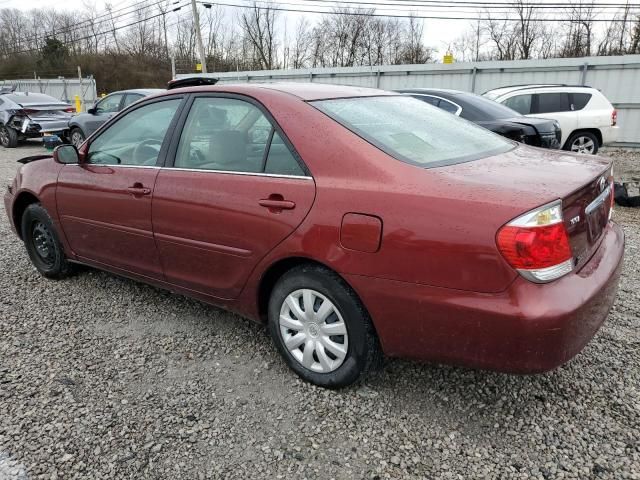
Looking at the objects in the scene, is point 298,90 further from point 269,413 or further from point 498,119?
point 498,119

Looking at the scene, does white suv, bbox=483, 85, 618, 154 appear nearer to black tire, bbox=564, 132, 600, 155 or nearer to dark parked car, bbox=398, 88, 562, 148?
black tire, bbox=564, 132, 600, 155

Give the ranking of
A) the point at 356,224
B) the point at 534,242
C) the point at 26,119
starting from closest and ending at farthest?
the point at 534,242
the point at 356,224
the point at 26,119

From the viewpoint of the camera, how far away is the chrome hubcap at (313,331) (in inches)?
97.8

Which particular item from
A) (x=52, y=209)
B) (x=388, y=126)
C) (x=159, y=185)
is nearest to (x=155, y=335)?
(x=159, y=185)

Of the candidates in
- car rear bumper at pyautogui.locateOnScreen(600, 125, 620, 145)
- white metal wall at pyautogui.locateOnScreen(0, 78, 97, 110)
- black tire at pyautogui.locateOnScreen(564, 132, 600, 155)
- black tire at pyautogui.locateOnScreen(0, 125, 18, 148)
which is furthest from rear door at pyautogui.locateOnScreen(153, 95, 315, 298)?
white metal wall at pyautogui.locateOnScreen(0, 78, 97, 110)

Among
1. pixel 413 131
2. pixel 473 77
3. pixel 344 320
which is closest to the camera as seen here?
pixel 344 320

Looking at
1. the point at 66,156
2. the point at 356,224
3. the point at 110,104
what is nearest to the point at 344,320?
the point at 356,224

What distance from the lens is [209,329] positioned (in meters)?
3.32

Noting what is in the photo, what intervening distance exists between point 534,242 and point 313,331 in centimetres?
116

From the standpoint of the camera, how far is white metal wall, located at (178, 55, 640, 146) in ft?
43.6

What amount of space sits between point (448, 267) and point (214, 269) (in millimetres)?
1391

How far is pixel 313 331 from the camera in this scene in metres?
2.57

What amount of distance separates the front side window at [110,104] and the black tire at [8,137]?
281 centimetres

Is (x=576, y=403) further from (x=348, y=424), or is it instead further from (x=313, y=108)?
(x=313, y=108)
